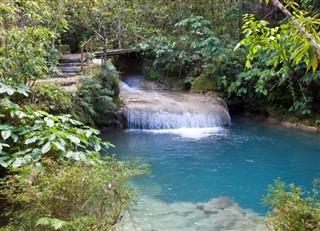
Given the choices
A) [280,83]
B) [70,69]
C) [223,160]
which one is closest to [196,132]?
[223,160]

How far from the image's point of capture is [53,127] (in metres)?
3.29

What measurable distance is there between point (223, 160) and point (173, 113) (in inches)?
135

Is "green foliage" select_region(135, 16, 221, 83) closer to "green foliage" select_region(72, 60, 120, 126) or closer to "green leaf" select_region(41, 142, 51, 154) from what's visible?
"green foliage" select_region(72, 60, 120, 126)

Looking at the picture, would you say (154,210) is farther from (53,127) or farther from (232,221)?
(53,127)

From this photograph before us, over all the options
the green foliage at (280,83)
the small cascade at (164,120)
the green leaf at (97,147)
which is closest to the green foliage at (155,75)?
the green foliage at (280,83)

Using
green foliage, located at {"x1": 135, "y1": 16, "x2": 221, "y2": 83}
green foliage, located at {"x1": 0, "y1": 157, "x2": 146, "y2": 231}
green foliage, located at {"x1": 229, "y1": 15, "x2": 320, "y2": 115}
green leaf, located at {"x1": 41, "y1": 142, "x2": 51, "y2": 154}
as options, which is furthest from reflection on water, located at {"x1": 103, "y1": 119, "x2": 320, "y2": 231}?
green foliage, located at {"x1": 135, "y1": 16, "x2": 221, "y2": 83}

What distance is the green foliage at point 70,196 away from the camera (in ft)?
7.96

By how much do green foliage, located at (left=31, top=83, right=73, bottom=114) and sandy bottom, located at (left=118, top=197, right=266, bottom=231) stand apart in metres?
2.40

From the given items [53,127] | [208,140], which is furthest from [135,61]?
[53,127]

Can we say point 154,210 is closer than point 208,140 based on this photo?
Yes

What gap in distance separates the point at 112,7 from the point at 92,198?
10.9m

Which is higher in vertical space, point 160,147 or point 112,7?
point 112,7

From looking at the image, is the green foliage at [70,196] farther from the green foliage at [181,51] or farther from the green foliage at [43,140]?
the green foliage at [181,51]

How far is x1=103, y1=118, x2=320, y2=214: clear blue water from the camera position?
19.7 ft
